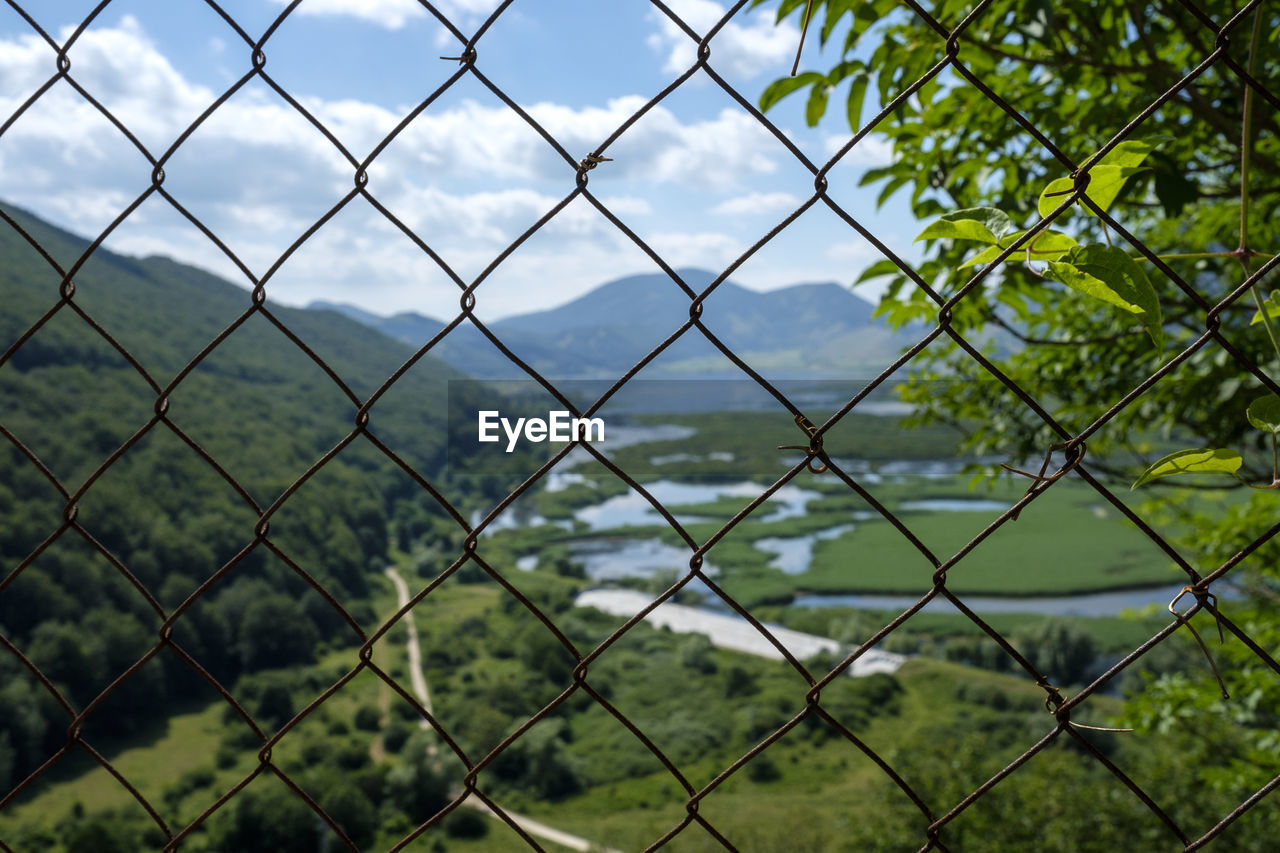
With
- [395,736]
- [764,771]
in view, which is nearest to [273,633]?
[395,736]

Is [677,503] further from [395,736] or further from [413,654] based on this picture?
[413,654]

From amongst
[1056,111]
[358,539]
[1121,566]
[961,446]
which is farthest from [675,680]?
[1056,111]

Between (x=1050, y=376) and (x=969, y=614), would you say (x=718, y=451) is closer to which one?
(x=1050, y=376)

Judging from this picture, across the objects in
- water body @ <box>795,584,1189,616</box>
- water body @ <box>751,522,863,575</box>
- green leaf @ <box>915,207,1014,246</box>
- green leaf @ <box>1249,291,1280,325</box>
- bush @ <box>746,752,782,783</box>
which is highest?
green leaf @ <box>915,207,1014,246</box>

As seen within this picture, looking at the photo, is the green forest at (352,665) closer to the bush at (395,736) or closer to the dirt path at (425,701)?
the bush at (395,736)

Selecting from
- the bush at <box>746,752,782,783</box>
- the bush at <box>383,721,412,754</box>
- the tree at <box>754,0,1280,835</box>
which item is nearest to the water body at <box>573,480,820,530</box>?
the bush at <box>746,752,782,783</box>

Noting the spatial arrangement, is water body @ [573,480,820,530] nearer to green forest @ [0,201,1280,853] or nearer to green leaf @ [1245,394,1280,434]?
green forest @ [0,201,1280,853]
